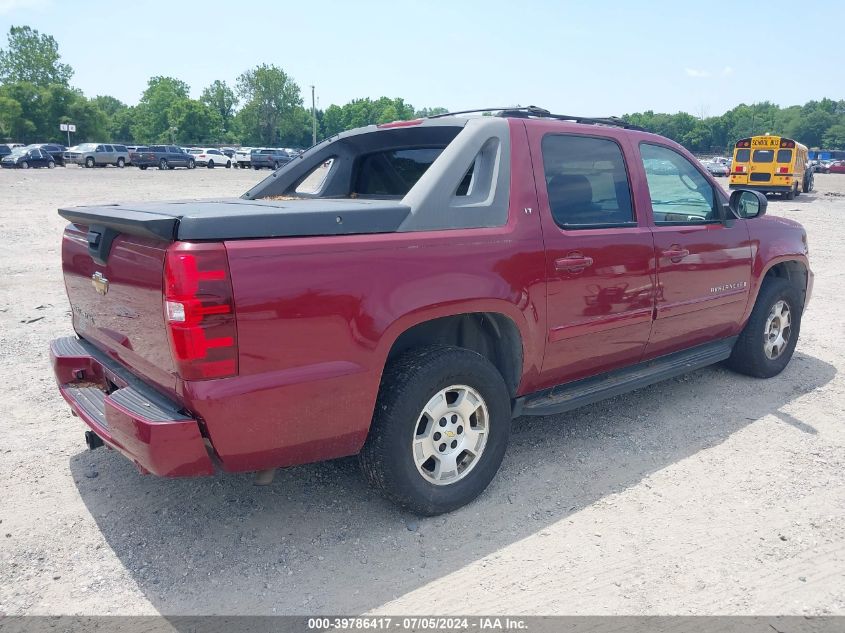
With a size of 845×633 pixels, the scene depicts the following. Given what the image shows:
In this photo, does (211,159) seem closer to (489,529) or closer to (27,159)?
(27,159)

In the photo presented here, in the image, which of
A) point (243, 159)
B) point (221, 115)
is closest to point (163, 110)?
point (221, 115)

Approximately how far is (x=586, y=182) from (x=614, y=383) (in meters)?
1.26

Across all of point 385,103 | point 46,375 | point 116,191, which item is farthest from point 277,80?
point 46,375

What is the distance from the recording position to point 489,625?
8.46ft

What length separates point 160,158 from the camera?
4578 centimetres

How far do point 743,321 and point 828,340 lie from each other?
2267 millimetres

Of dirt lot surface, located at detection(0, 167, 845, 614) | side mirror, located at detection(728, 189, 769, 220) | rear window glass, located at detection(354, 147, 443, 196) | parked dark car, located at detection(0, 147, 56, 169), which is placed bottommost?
dirt lot surface, located at detection(0, 167, 845, 614)

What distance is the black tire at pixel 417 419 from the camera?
306cm

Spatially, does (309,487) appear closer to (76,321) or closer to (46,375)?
(76,321)

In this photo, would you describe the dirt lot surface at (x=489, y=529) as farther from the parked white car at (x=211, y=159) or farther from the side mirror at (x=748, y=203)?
the parked white car at (x=211, y=159)

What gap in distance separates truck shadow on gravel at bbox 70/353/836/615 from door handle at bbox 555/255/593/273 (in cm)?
119

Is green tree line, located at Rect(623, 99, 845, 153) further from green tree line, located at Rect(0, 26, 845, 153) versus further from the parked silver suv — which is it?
the parked silver suv

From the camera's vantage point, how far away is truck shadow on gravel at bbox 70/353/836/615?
110 inches

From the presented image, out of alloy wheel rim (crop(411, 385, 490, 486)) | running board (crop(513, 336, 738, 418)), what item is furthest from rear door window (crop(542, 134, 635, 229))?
alloy wheel rim (crop(411, 385, 490, 486))
